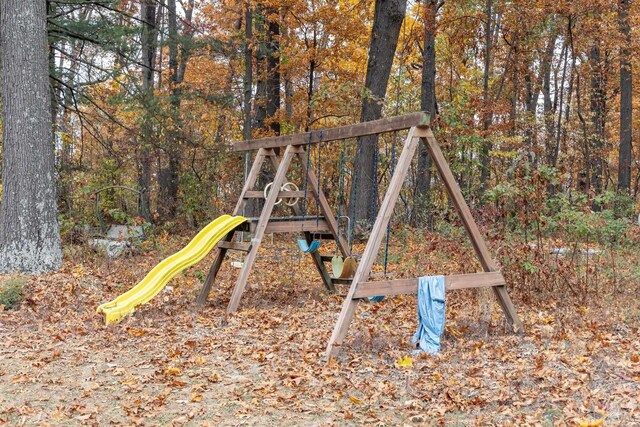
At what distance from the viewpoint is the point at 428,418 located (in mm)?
4180

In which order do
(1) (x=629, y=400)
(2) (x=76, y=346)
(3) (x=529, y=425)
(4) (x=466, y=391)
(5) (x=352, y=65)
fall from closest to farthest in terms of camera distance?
(3) (x=529, y=425)
(1) (x=629, y=400)
(4) (x=466, y=391)
(2) (x=76, y=346)
(5) (x=352, y=65)

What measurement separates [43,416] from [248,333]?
2.55m

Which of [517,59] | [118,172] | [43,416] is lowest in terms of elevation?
[43,416]

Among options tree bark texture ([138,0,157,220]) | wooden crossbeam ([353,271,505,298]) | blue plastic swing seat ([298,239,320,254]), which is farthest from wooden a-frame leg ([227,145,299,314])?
tree bark texture ([138,0,157,220])

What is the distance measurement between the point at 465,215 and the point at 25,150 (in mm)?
6374

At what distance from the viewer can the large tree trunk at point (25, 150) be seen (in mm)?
9000

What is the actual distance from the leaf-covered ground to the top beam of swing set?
2.00m

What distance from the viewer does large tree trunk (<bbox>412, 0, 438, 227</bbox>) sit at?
14.1m

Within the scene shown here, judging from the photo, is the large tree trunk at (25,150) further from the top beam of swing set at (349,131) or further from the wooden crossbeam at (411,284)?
the wooden crossbeam at (411,284)

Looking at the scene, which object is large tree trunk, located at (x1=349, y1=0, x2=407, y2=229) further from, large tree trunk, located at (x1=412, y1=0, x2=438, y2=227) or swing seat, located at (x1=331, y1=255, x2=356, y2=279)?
swing seat, located at (x1=331, y1=255, x2=356, y2=279)

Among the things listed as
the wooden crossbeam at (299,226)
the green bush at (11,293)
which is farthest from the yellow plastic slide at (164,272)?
the green bush at (11,293)

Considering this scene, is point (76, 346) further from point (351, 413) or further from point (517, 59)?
point (517, 59)

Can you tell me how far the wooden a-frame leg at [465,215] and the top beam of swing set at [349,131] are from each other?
0.70 feet

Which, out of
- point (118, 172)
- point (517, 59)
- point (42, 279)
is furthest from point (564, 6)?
point (42, 279)
